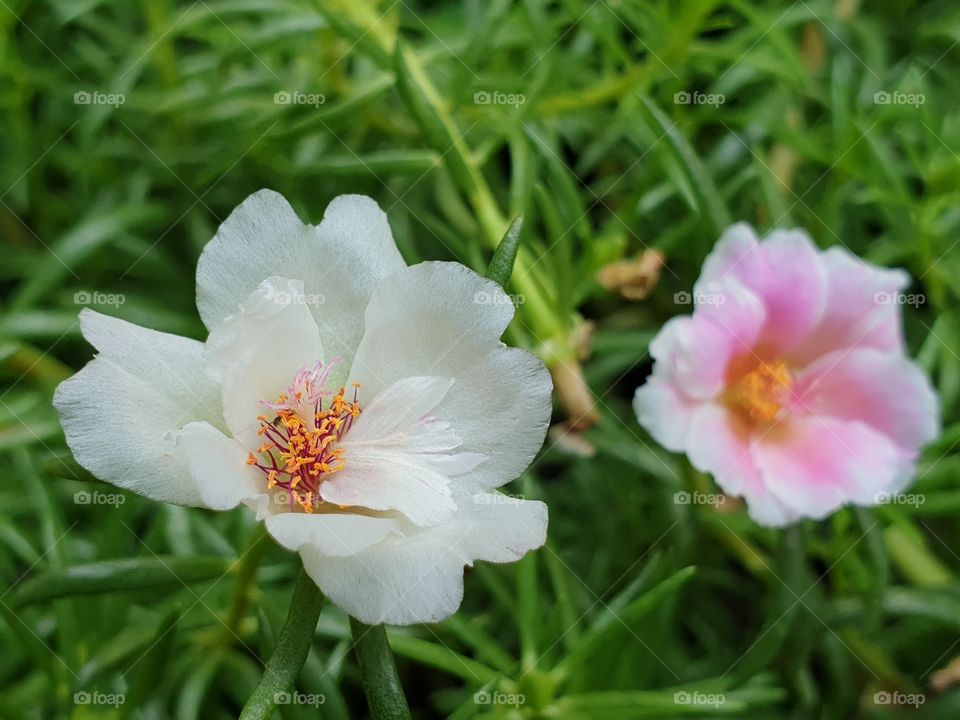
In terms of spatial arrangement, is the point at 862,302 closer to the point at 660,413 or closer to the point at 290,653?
the point at 660,413

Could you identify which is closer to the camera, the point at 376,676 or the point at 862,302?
the point at 376,676

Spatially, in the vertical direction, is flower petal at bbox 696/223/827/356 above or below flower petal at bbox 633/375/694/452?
above

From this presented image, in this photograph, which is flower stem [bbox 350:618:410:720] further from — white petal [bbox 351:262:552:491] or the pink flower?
the pink flower

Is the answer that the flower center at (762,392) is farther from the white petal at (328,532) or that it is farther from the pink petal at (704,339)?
the white petal at (328,532)

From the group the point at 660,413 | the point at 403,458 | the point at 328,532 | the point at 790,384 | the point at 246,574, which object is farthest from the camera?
the point at 790,384

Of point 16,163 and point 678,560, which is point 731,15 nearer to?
point 678,560

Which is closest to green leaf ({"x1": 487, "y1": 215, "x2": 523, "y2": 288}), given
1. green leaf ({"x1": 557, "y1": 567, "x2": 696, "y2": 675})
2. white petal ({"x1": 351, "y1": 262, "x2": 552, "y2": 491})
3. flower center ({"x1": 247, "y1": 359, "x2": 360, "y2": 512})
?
white petal ({"x1": 351, "y1": 262, "x2": 552, "y2": 491})

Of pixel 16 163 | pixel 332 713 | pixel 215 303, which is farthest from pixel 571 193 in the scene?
pixel 16 163

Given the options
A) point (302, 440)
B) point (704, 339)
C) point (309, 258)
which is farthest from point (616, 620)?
point (309, 258)
